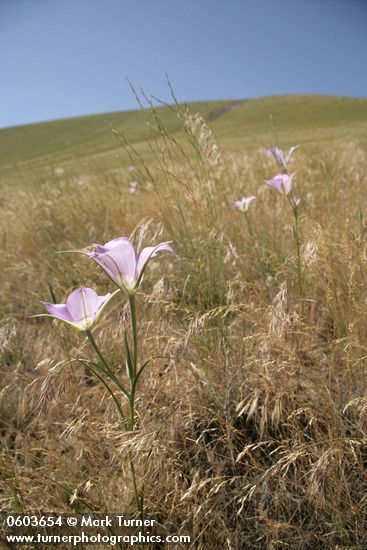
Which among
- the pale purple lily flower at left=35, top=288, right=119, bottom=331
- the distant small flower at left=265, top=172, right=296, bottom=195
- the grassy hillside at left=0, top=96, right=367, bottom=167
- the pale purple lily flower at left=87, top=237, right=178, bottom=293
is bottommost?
the pale purple lily flower at left=35, top=288, right=119, bottom=331

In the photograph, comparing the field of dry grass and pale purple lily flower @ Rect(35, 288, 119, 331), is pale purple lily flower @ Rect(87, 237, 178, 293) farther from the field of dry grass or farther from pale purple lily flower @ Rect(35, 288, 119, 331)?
the field of dry grass

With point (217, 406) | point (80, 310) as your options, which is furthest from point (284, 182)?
point (80, 310)

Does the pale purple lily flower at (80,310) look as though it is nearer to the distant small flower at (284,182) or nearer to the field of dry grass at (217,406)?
the field of dry grass at (217,406)

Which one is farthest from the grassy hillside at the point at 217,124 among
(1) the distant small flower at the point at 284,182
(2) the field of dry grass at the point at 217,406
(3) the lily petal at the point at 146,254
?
(3) the lily petal at the point at 146,254

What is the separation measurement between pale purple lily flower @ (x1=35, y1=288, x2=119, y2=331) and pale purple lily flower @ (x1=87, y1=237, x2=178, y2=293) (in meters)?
0.05

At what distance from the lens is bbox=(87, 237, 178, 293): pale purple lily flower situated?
838 millimetres

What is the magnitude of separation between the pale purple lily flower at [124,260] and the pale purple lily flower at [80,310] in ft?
0.16

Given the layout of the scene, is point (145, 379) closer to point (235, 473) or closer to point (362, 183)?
point (235, 473)

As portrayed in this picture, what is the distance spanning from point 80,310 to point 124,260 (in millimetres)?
153

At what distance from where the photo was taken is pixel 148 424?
4.30 ft

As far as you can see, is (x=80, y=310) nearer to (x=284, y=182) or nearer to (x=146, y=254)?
(x=146, y=254)

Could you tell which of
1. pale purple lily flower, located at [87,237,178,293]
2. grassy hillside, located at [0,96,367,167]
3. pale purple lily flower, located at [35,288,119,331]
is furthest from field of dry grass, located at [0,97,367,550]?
grassy hillside, located at [0,96,367,167]

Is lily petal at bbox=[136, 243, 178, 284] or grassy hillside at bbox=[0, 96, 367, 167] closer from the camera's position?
lily petal at bbox=[136, 243, 178, 284]

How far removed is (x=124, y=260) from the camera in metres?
0.86
